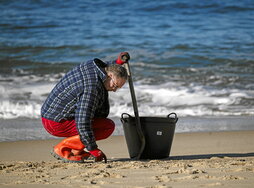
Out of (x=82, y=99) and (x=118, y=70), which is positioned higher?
(x=118, y=70)

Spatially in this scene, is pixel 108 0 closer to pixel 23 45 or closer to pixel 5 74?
pixel 23 45

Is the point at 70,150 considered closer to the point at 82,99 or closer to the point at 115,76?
the point at 82,99

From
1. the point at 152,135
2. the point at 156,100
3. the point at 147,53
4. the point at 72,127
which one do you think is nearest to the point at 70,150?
the point at 72,127

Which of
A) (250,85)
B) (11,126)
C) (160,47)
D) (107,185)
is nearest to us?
(107,185)

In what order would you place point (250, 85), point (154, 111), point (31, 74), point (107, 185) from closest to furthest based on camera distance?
point (107, 185) → point (154, 111) → point (250, 85) → point (31, 74)

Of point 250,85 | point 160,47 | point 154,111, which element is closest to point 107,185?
point 154,111

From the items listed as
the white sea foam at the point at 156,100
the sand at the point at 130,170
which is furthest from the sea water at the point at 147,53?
the sand at the point at 130,170

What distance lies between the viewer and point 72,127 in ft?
13.9

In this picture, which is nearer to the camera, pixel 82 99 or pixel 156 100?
pixel 82 99

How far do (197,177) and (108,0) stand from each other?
16369 mm

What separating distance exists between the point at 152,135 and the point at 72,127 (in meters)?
0.75

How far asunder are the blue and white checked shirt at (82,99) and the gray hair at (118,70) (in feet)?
0.20

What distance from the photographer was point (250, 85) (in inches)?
359

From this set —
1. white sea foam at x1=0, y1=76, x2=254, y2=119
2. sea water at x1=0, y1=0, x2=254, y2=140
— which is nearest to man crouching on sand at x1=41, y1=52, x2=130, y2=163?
sea water at x1=0, y1=0, x2=254, y2=140
